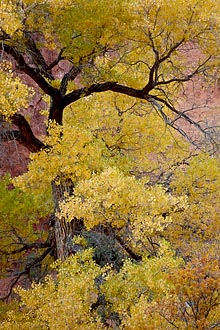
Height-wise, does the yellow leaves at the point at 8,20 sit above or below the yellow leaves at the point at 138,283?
above

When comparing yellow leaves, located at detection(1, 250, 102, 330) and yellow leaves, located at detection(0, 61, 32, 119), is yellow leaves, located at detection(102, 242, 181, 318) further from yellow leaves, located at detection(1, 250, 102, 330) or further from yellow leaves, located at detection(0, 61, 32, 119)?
yellow leaves, located at detection(0, 61, 32, 119)

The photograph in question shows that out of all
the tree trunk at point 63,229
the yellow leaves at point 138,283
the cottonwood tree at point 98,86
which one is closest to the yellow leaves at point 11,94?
the cottonwood tree at point 98,86

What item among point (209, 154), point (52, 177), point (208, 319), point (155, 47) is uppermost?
point (155, 47)

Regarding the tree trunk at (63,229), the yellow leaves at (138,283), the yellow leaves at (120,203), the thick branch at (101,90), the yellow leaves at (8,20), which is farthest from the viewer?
the thick branch at (101,90)

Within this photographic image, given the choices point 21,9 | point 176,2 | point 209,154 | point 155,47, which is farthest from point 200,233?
point 21,9

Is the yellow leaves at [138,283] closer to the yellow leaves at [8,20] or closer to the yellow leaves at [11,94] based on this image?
the yellow leaves at [11,94]

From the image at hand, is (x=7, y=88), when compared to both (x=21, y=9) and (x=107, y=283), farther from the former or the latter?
(x=107, y=283)

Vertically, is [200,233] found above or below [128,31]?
below

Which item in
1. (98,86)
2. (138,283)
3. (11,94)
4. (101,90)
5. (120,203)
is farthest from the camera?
(101,90)

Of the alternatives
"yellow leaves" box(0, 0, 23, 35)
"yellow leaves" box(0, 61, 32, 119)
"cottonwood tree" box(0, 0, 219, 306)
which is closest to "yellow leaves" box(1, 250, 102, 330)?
"cottonwood tree" box(0, 0, 219, 306)

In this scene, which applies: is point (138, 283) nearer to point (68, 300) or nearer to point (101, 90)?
point (68, 300)

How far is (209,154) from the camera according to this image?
9.88 meters

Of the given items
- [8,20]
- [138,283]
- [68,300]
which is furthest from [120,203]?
[8,20]

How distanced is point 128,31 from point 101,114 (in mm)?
2914
